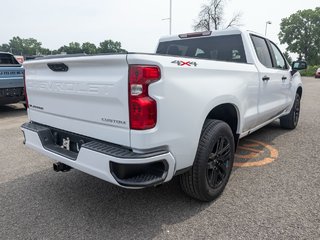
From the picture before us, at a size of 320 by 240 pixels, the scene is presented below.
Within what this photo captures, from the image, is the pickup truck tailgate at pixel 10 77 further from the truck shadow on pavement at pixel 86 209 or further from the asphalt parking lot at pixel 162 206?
the truck shadow on pavement at pixel 86 209

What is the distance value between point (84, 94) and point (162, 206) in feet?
4.52

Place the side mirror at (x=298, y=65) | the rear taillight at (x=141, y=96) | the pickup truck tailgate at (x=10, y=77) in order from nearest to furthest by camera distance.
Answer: the rear taillight at (x=141, y=96) < the side mirror at (x=298, y=65) < the pickup truck tailgate at (x=10, y=77)

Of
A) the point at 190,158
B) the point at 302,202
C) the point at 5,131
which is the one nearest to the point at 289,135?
the point at 302,202

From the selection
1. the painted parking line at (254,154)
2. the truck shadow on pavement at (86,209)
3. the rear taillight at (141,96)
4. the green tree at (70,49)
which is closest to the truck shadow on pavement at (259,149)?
the painted parking line at (254,154)

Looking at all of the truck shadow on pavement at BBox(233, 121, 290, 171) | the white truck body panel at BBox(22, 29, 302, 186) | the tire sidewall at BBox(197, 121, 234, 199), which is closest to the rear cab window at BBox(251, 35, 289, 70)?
the white truck body panel at BBox(22, 29, 302, 186)

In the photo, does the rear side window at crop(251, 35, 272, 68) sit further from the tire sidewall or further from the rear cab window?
the tire sidewall

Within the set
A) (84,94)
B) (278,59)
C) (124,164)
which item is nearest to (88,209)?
(124,164)

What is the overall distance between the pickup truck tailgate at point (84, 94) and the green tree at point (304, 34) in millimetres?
71233

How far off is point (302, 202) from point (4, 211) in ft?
9.94

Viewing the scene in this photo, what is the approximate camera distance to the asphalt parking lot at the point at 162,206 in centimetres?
249

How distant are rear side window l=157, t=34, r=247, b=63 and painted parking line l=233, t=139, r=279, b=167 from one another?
4.67ft

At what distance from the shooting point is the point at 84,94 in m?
2.47

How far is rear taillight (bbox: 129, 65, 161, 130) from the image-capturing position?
2092mm

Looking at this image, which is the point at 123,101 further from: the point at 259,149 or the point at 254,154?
the point at 259,149
